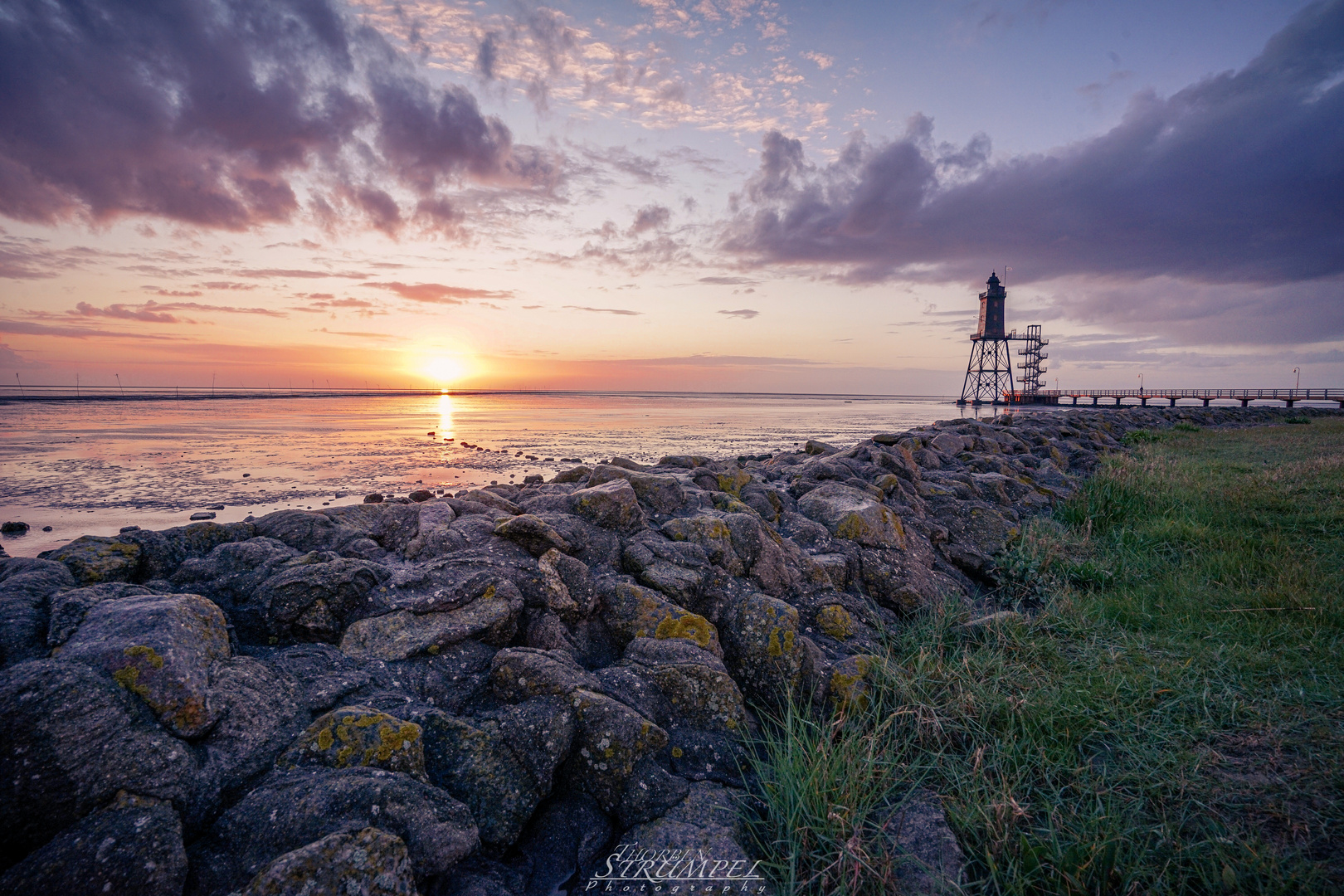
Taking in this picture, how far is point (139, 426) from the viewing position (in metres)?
29.5

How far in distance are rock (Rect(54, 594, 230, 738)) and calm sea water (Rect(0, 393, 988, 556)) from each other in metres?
8.25

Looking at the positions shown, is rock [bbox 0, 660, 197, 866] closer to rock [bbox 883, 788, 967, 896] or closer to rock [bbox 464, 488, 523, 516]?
rock [bbox 883, 788, 967, 896]

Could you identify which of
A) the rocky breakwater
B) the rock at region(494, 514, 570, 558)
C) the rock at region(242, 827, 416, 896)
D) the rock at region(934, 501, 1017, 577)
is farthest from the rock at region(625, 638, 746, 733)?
the rock at region(934, 501, 1017, 577)

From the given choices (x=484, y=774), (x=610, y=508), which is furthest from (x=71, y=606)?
(x=610, y=508)

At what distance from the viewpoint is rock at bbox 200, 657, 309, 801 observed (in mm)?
2666

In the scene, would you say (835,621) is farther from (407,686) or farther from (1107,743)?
(407,686)

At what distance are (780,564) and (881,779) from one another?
7.97ft

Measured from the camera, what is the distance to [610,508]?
580cm

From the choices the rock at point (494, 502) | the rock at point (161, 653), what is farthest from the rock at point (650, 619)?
the rock at point (161, 653)

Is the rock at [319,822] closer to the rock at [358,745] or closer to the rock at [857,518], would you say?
the rock at [358,745]

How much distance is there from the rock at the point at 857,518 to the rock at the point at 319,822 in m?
5.10

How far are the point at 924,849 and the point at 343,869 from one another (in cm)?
280

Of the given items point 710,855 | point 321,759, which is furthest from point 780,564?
point 321,759

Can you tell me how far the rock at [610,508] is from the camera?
226 inches
